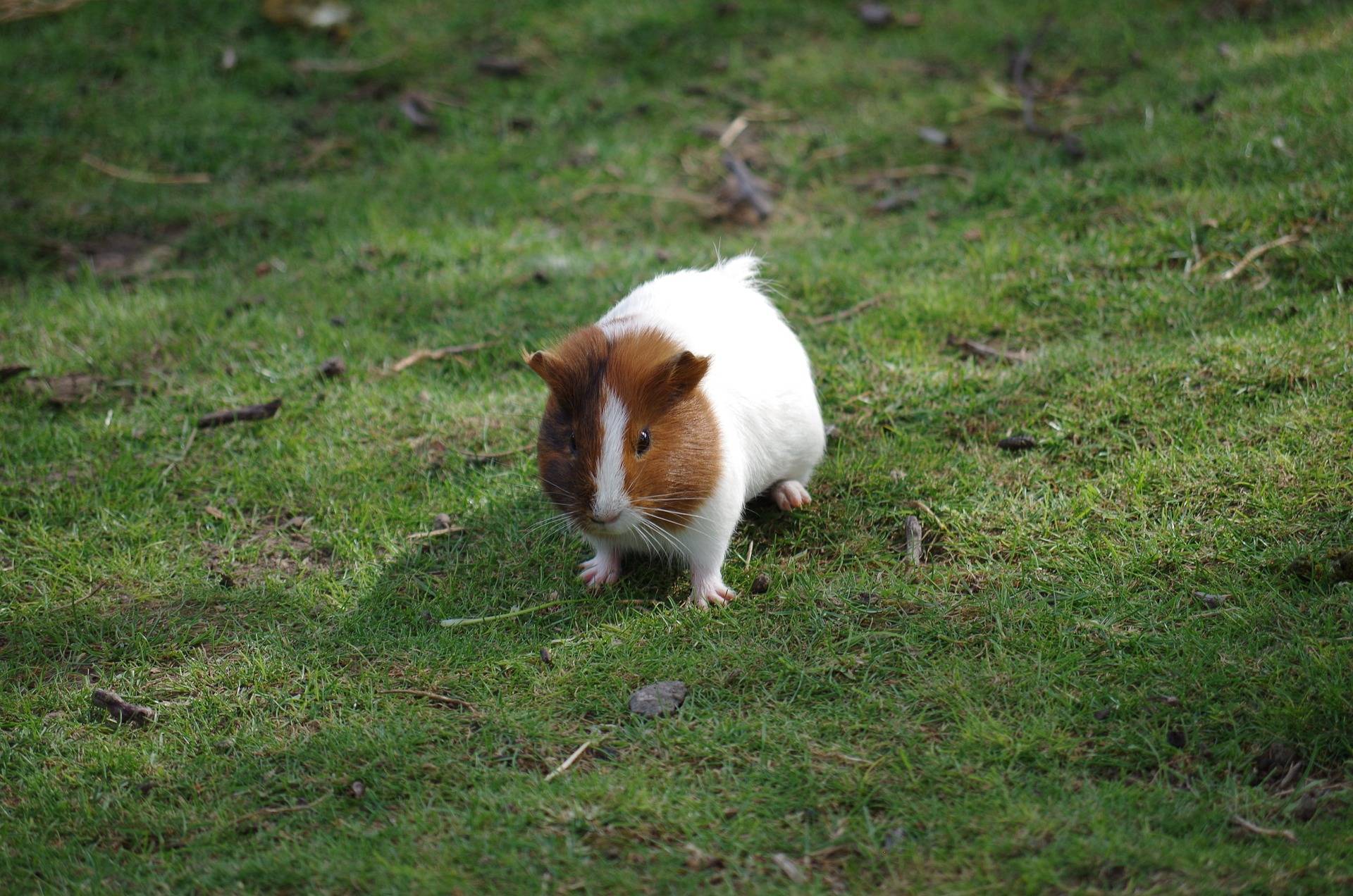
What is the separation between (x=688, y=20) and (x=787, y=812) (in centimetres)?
711

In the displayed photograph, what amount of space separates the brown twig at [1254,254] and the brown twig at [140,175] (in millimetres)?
6418

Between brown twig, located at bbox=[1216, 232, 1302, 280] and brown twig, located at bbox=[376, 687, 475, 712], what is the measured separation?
13.5 feet

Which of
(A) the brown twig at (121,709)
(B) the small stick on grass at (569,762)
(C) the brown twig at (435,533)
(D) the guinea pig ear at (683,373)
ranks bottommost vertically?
(A) the brown twig at (121,709)

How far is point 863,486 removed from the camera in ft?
15.0

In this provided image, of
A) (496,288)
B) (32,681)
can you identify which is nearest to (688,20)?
(496,288)

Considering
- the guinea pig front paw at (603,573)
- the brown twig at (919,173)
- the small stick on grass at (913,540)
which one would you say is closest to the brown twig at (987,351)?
the small stick on grass at (913,540)

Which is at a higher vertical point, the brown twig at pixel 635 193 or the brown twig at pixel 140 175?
the brown twig at pixel 140 175

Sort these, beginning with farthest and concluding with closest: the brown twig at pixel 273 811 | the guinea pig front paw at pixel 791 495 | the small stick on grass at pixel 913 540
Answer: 1. the guinea pig front paw at pixel 791 495
2. the small stick on grass at pixel 913 540
3. the brown twig at pixel 273 811

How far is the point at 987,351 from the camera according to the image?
209 inches

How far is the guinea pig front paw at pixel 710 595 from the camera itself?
13.2 ft

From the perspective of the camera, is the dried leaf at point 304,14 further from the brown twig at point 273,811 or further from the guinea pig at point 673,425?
the brown twig at point 273,811

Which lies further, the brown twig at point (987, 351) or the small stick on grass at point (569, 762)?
the brown twig at point (987, 351)

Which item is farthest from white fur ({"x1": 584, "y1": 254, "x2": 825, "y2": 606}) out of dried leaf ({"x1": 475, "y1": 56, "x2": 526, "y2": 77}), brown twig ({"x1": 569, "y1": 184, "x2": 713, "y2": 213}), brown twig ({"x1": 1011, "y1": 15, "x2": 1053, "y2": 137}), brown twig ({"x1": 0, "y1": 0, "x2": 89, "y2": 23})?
brown twig ({"x1": 0, "y1": 0, "x2": 89, "y2": 23})

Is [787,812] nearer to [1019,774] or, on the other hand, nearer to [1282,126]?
[1019,774]
